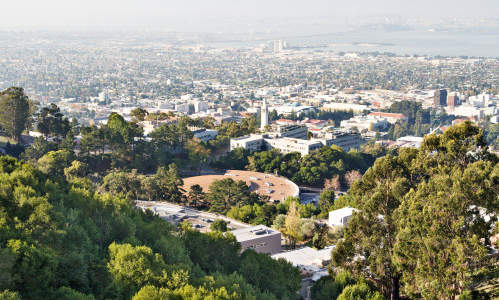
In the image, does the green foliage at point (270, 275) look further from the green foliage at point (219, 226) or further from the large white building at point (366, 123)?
the large white building at point (366, 123)

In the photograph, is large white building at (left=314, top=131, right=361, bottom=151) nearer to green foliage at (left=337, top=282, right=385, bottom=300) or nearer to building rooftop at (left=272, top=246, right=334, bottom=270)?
building rooftop at (left=272, top=246, right=334, bottom=270)

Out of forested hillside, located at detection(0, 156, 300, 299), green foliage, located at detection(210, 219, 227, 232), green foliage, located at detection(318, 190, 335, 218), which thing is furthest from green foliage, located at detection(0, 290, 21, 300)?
green foliage, located at detection(318, 190, 335, 218)

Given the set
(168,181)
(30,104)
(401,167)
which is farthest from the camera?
(30,104)

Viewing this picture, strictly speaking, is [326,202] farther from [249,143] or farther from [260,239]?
[249,143]

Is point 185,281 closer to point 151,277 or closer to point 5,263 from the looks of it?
point 151,277

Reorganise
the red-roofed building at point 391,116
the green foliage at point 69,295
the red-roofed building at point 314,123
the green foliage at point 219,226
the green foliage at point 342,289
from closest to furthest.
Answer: the green foliage at point 69,295 → the green foliage at point 342,289 → the green foliage at point 219,226 → the red-roofed building at point 314,123 → the red-roofed building at point 391,116

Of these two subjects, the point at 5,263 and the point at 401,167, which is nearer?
the point at 5,263

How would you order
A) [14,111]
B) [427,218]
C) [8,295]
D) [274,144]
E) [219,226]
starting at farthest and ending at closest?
[274,144] → [14,111] → [219,226] → [427,218] → [8,295]

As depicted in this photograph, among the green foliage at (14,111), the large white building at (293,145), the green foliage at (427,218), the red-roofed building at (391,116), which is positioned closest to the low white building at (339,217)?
the green foliage at (427,218)

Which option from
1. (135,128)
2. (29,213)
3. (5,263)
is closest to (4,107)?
(135,128)

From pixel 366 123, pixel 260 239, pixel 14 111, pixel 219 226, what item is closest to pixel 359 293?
pixel 260 239

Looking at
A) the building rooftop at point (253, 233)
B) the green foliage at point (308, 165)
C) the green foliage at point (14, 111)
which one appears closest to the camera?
the building rooftop at point (253, 233)
